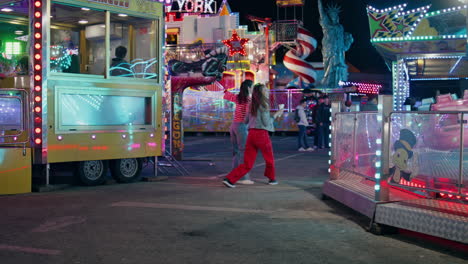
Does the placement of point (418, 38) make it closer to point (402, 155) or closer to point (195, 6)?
point (402, 155)

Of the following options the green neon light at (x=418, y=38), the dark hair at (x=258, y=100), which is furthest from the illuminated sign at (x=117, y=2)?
the green neon light at (x=418, y=38)

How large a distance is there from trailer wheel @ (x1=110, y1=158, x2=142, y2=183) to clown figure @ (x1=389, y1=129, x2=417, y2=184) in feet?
17.7

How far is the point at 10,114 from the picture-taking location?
898cm

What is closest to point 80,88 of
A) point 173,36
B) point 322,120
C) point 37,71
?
point 37,71

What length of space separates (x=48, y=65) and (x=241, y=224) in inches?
175

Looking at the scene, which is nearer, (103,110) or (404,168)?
(404,168)

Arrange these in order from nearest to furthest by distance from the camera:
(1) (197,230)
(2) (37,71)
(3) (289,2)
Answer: (1) (197,230) → (2) (37,71) → (3) (289,2)

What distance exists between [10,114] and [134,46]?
8.56 ft

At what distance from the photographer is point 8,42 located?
998 cm

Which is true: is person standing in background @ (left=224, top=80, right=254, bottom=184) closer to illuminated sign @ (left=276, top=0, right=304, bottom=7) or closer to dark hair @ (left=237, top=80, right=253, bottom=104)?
dark hair @ (left=237, top=80, right=253, bottom=104)

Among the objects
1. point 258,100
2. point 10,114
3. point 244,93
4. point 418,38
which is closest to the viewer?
point 10,114

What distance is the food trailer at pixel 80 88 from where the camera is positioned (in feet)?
28.6

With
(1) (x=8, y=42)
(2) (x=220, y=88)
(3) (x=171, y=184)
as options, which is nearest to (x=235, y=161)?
(3) (x=171, y=184)

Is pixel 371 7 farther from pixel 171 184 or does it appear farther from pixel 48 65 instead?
pixel 48 65
